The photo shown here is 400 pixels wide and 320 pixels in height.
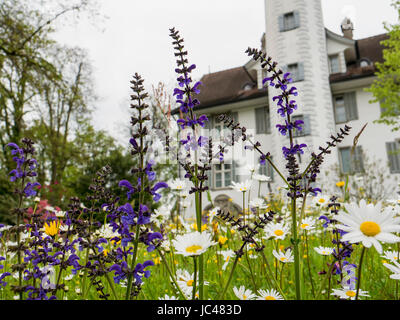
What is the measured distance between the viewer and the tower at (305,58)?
19.6 meters

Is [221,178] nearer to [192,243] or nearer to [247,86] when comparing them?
[247,86]

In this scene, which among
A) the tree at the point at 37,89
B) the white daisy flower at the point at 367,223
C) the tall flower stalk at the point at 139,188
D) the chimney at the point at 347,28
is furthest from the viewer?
the chimney at the point at 347,28

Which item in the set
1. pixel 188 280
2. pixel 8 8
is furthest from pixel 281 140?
pixel 188 280

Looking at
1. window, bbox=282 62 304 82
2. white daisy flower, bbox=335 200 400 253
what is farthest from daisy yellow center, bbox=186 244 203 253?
window, bbox=282 62 304 82

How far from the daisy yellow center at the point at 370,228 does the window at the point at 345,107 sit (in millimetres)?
21543

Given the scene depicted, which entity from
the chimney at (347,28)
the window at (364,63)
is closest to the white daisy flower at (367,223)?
the window at (364,63)

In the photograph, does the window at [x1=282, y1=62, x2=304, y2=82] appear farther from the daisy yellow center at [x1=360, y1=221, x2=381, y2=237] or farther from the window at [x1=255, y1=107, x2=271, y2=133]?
the daisy yellow center at [x1=360, y1=221, x2=381, y2=237]

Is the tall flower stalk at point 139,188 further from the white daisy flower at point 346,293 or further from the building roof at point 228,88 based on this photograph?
the building roof at point 228,88

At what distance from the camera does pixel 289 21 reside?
2141 cm

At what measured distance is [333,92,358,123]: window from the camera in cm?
2067

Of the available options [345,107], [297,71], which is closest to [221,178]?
[297,71]

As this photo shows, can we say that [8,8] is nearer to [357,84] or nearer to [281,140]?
[281,140]

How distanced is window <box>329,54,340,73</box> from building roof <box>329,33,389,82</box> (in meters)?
0.62

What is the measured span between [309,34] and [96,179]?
72.7 ft
